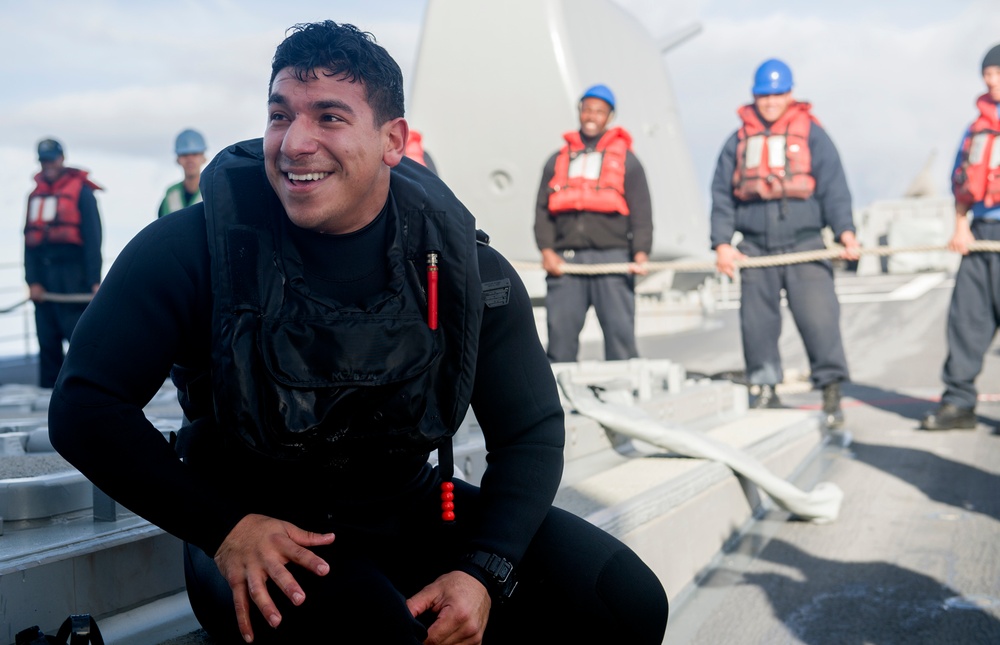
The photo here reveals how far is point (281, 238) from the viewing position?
1.45 m

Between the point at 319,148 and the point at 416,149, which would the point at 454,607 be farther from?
→ the point at 416,149

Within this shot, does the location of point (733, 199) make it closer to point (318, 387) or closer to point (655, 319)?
point (318, 387)

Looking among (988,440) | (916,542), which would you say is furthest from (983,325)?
(916,542)

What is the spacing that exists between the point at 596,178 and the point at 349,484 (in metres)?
3.78

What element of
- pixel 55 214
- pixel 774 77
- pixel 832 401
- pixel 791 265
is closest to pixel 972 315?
pixel 832 401

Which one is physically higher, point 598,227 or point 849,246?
point 598,227

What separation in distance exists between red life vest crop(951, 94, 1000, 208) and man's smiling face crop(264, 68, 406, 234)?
154 inches

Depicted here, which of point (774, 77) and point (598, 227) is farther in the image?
point (598, 227)

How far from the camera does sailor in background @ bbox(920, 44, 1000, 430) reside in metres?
4.59

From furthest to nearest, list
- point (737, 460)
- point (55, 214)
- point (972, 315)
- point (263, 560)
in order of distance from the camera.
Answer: point (55, 214)
point (972, 315)
point (737, 460)
point (263, 560)

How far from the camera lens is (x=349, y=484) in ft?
4.91

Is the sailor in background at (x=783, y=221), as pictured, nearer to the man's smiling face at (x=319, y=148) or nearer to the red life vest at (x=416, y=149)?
the red life vest at (x=416, y=149)

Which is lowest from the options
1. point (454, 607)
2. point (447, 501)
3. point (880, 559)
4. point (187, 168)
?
point (880, 559)

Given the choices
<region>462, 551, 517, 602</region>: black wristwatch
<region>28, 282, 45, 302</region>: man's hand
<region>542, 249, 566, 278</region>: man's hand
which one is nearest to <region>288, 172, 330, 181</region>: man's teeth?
<region>462, 551, 517, 602</region>: black wristwatch
